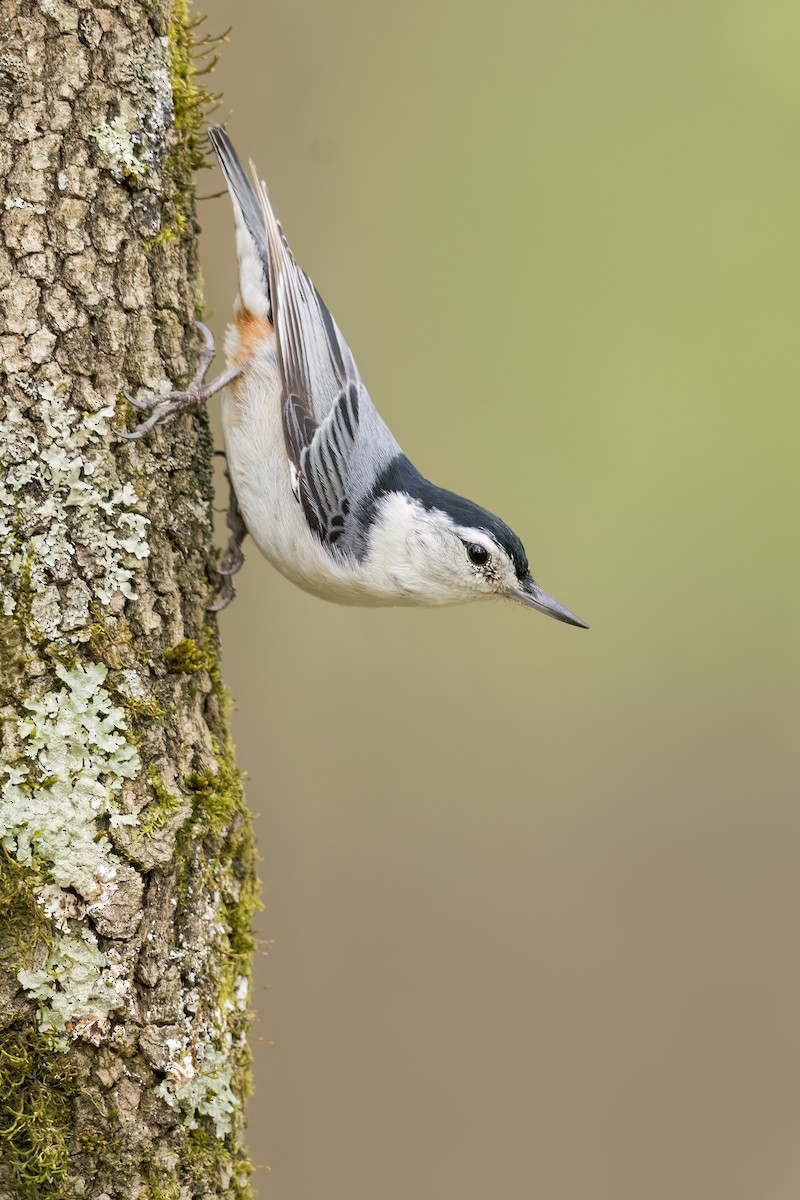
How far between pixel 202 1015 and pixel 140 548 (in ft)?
2.81

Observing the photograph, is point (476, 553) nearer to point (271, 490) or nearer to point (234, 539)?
point (271, 490)

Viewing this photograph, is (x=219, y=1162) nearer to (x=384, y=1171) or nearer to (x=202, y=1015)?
(x=202, y=1015)

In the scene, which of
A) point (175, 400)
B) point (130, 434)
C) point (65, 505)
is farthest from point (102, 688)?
point (175, 400)

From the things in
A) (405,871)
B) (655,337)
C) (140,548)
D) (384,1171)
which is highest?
(655,337)

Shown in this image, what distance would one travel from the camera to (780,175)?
4934mm

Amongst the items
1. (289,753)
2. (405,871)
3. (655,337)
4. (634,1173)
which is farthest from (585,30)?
(634,1173)

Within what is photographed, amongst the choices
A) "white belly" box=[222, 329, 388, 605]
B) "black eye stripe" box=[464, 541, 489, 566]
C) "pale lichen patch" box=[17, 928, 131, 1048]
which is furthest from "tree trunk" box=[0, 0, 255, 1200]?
"black eye stripe" box=[464, 541, 489, 566]

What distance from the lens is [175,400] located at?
2.12 m

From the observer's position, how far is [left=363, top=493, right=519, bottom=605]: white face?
265 cm

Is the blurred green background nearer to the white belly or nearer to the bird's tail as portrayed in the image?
the bird's tail

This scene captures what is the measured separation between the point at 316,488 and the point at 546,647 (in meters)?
2.27

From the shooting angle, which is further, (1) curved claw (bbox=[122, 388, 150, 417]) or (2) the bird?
(2) the bird

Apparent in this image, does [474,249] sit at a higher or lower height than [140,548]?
higher

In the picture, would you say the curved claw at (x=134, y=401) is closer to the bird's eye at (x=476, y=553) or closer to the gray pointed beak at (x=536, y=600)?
the bird's eye at (x=476, y=553)
